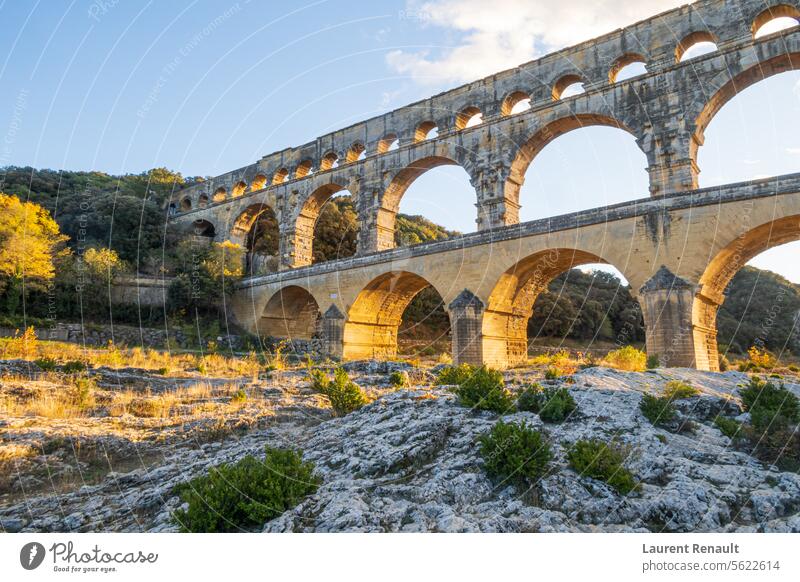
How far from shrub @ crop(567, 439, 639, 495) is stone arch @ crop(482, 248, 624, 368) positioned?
44.7ft

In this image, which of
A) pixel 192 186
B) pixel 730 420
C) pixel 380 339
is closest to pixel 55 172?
pixel 192 186

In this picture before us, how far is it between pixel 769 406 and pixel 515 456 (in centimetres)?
505

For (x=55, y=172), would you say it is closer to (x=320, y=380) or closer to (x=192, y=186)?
(x=192, y=186)

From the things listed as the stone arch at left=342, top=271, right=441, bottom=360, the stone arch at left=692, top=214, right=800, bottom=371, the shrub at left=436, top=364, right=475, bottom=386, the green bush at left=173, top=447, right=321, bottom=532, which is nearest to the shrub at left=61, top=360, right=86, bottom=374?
the shrub at left=436, top=364, right=475, bottom=386

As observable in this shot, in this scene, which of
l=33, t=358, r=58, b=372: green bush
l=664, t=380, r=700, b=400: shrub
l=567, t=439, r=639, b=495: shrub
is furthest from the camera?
l=33, t=358, r=58, b=372: green bush

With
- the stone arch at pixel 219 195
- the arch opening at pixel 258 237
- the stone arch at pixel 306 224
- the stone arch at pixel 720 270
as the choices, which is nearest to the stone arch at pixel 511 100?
the stone arch at pixel 306 224

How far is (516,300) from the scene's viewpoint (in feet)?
70.6

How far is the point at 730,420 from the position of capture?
8086 millimetres

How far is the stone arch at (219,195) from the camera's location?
1478 inches

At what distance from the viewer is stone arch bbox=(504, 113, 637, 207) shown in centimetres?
2153

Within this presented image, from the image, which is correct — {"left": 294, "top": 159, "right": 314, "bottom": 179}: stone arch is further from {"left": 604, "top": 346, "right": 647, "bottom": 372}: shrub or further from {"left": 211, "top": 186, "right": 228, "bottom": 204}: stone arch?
{"left": 604, "top": 346, "right": 647, "bottom": 372}: shrub

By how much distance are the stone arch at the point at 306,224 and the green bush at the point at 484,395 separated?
22381 mm

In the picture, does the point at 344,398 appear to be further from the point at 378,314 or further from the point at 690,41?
the point at 690,41

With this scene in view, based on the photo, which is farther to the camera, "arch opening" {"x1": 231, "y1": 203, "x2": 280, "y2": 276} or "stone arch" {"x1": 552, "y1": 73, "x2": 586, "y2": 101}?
"arch opening" {"x1": 231, "y1": 203, "x2": 280, "y2": 276}
